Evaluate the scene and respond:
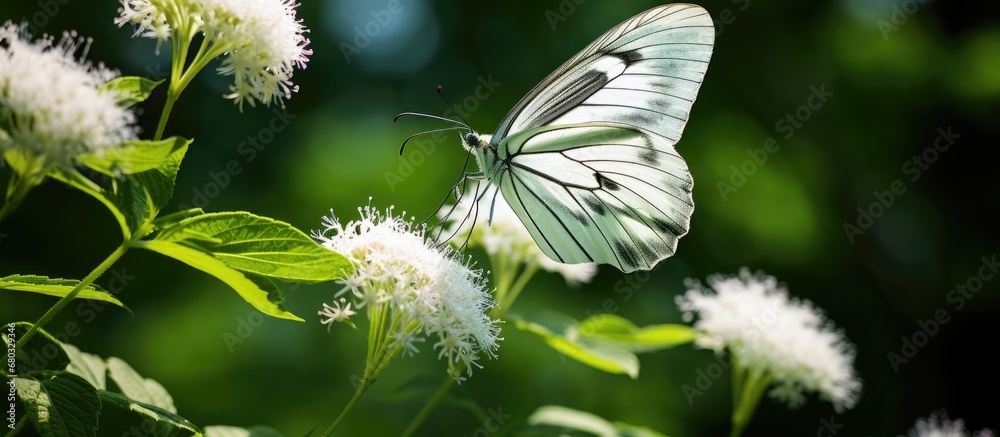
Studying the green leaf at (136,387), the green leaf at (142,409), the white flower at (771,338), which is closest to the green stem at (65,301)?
the green leaf at (142,409)

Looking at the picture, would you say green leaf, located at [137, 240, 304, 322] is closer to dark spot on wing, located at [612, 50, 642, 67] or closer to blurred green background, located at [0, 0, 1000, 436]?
dark spot on wing, located at [612, 50, 642, 67]

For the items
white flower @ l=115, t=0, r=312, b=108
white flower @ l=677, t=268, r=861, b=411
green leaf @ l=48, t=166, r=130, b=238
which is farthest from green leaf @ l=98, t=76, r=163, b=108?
white flower @ l=677, t=268, r=861, b=411

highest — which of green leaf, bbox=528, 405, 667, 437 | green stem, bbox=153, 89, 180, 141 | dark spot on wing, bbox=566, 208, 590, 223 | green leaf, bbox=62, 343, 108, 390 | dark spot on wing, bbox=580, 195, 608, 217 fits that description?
green stem, bbox=153, 89, 180, 141

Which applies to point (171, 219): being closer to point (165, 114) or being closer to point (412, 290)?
point (165, 114)

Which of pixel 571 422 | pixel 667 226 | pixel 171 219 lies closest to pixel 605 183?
pixel 667 226

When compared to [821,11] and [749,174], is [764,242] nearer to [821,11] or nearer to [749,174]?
[749,174]

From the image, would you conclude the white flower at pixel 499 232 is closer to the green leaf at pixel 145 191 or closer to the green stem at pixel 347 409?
the green stem at pixel 347 409

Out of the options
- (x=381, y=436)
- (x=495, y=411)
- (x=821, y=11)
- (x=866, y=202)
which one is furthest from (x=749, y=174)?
(x=381, y=436)
